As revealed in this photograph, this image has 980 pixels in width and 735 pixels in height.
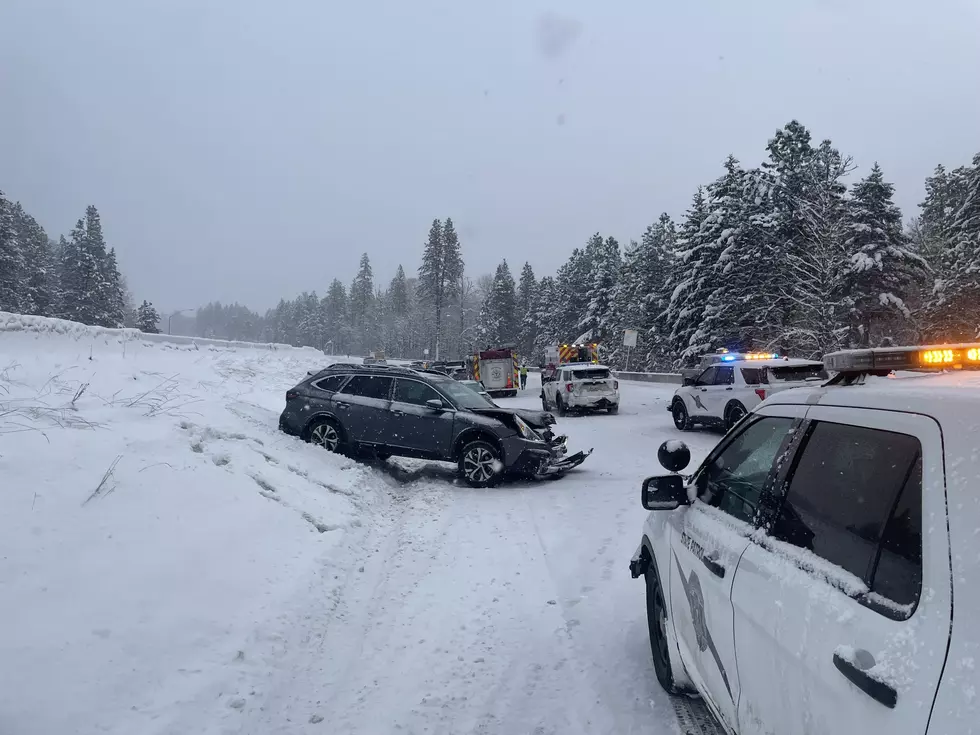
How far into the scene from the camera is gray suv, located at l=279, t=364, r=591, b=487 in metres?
10.3

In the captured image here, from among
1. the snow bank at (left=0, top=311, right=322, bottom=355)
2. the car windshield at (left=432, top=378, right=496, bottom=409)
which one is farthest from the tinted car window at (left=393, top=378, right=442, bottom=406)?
the snow bank at (left=0, top=311, right=322, bottom=355)

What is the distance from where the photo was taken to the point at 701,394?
16.4 metres

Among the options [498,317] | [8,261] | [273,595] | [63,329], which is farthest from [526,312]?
[273,595]

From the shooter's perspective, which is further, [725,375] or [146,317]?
[146,317]

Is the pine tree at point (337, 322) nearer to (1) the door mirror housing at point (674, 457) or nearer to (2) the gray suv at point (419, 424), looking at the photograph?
(2) the gray suv at point (419, 424)

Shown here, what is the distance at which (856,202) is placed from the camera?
3278 centimetres

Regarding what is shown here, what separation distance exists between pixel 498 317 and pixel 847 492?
87.0 metres

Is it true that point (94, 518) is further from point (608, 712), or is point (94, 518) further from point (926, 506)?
point (926, 506)

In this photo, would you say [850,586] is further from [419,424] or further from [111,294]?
[111,294]

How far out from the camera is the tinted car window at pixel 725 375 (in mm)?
15469

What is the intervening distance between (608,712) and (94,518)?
4.02 m

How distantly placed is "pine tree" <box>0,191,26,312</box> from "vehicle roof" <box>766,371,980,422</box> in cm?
5737

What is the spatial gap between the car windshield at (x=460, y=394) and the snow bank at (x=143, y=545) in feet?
6.57

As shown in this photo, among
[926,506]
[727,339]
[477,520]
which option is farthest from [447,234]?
[926,506]
